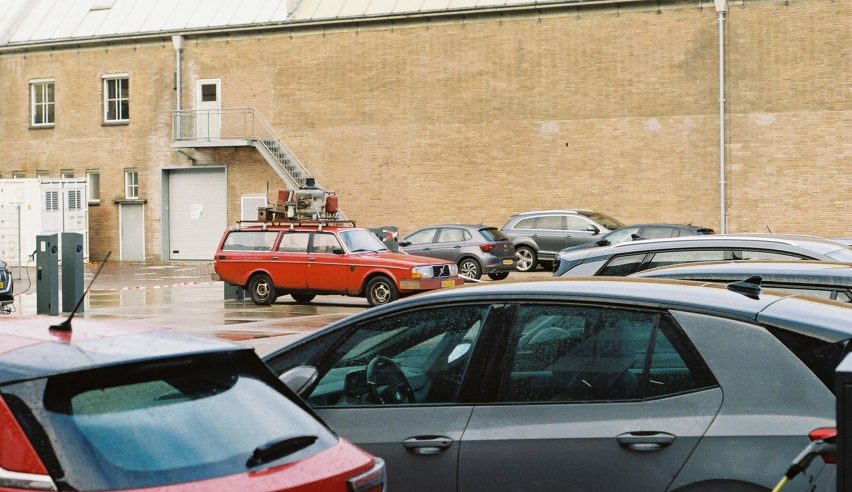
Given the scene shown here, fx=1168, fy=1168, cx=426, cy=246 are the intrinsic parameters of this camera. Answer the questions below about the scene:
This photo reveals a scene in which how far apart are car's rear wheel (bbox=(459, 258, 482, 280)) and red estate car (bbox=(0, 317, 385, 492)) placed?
23.7m

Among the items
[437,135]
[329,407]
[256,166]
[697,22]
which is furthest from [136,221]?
[329,407]

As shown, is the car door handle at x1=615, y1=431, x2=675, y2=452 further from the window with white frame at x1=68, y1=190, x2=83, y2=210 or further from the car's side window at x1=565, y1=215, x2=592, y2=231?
the window with white frame at x1=68, y1=190, x2=83, y2=210

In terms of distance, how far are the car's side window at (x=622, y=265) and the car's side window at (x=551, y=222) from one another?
20.6 metres

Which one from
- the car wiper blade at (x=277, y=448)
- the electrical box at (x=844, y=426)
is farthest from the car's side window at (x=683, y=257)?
the electrical box at (x=844, y=426)

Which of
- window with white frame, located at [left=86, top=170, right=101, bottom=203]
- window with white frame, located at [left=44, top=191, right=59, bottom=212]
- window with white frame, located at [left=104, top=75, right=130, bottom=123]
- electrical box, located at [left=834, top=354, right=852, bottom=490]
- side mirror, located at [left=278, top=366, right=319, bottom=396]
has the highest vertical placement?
window with white frame, located at [left=104, top=75, right=130, bottom=123]

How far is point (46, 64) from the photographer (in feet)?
138

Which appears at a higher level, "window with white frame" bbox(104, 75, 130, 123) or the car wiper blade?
"window with white frame" bbox(104, 75, 130, 123)

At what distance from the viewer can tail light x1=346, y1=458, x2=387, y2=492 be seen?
372 centimetres

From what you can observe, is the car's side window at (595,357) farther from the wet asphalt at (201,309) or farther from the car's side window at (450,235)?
the car's side window at (450,235)

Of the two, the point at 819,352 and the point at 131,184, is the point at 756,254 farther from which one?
the point at 131,184

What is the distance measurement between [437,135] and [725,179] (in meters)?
8.83

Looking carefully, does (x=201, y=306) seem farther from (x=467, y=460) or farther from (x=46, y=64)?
(x=46, y=64)

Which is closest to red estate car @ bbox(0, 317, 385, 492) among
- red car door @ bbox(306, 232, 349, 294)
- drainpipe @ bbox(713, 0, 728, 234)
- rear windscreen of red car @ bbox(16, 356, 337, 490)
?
rear windscreen of red car @ bbox(16, 356, 337, 490)

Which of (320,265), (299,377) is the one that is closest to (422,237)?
(320,265)
